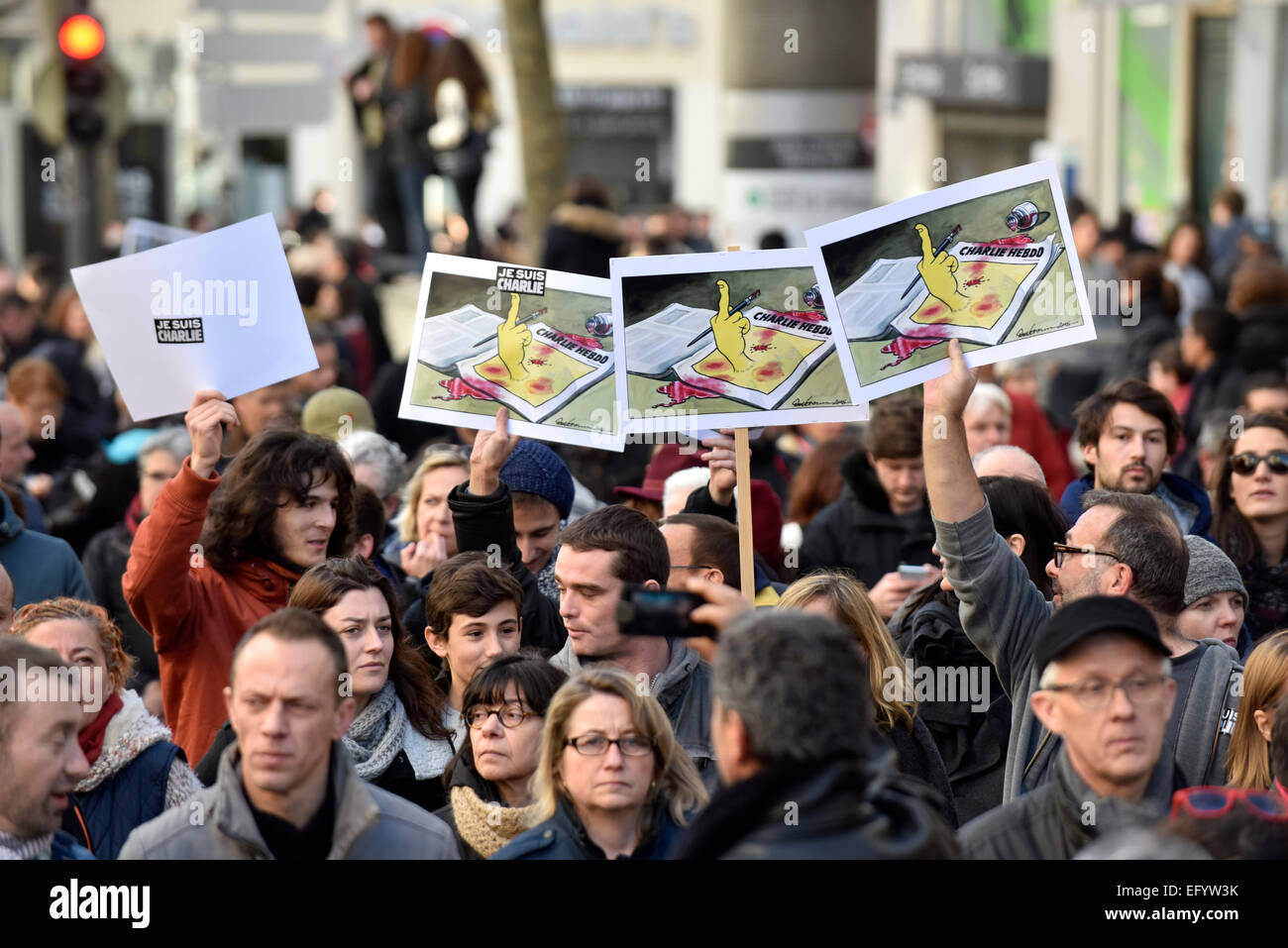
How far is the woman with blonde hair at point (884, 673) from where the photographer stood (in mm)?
4863

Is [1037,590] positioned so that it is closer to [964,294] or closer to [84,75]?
[964,294]

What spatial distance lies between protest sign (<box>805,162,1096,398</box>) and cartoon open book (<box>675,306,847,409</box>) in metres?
0.35

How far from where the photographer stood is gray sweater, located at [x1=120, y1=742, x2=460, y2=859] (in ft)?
11.9

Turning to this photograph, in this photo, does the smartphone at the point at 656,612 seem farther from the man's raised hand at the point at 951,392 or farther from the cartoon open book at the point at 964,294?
the cartoon open book at the point at 964,294

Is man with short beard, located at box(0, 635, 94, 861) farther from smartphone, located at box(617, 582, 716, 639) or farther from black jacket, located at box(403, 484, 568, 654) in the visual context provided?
black jacket, located at box(403, 484, 568, 654)

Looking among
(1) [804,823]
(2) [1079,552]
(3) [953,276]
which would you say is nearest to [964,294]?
(3) [953,276]

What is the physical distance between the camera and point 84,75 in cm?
1239

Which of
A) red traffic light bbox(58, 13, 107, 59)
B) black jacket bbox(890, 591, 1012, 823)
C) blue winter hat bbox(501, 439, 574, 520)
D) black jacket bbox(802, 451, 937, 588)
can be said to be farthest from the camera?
red traffic light bbox(58, 13, 107, 59)

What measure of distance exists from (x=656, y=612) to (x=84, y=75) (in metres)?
10.1

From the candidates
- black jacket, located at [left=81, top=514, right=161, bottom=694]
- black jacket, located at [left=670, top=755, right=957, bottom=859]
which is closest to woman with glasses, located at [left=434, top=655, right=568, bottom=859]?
black jacket, located at [left=670, top=755, right=957, bottom=859]

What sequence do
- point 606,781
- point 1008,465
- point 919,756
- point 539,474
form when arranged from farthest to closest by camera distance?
point 539,474
point 1008,465
point 919,756
point 606,781

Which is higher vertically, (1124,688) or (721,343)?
(721,343)
